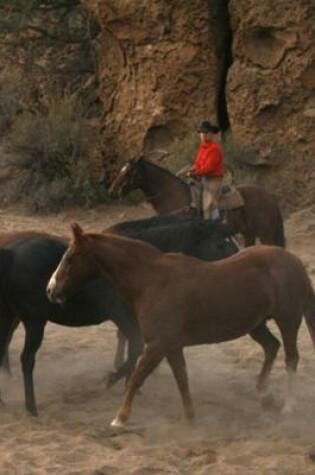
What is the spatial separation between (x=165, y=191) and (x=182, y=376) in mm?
6173

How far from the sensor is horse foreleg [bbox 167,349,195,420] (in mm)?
7137

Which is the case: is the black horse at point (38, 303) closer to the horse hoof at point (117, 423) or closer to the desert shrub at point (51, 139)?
A: the horse hoof at point (117, 423)

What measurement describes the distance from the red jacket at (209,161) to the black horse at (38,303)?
4.76 m

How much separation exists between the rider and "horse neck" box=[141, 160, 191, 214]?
30 centimetres

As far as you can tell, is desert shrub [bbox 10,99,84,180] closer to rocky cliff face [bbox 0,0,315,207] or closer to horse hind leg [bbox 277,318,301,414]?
rocky cliff face [bbox 0,0,315,207]

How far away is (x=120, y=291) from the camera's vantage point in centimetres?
721

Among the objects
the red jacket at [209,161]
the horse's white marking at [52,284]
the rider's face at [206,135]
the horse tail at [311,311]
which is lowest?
the horse tail at [311,311]

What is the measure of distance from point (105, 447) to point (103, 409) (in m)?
1.06

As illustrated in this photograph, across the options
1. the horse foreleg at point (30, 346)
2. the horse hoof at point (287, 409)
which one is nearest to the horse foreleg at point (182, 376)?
the horse hoof at point (287, 409)

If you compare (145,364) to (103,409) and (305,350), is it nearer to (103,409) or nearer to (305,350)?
(103,409)

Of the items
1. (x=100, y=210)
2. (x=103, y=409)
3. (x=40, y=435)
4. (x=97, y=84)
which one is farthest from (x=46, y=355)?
(x=97, y=84)

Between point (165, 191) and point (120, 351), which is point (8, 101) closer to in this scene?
point (165, 191)

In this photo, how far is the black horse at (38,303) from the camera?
763cm

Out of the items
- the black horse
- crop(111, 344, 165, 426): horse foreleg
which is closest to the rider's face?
the black horse
